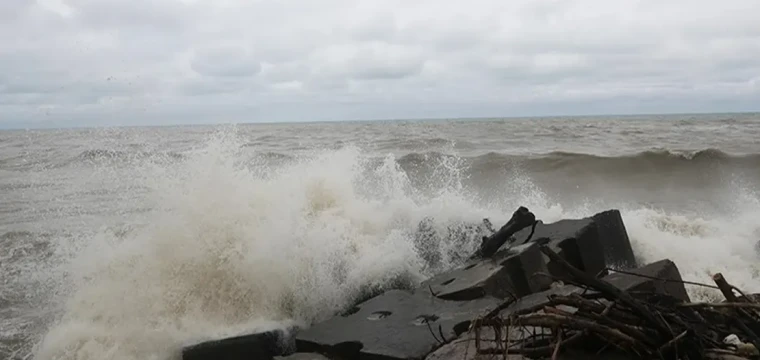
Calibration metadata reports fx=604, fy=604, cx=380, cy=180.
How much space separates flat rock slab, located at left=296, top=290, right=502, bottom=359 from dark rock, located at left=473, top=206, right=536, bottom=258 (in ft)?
3.43

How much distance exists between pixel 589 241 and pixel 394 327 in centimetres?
219

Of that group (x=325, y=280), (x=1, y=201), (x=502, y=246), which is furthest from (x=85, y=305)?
(x=1, y=201)

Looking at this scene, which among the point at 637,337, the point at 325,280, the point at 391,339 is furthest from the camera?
the point at 325,280

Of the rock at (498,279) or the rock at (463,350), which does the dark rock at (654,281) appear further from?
the rock at (463,350)

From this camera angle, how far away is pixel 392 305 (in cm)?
416

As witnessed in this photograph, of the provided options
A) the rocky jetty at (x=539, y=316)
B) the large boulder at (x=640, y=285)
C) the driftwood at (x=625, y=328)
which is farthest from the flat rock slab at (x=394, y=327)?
the driftwood at (x=625, y=328)

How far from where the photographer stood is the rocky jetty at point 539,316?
2340mm

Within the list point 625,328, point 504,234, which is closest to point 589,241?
point 504,234

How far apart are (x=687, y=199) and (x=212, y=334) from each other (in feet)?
31.1

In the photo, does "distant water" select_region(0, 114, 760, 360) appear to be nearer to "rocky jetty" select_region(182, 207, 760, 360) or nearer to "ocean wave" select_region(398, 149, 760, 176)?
"rocky jetty" select_region(182, 207, 760, 360)

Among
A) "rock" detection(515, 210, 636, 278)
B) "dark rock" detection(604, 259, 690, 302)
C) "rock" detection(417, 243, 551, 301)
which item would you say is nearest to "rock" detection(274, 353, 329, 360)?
"rock" detection(417, 243, 551, 301)

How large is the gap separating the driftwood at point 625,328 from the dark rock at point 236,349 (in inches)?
75.3

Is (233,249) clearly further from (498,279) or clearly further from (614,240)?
(614,240)

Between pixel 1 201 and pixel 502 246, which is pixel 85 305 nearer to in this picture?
pixel 502 246
